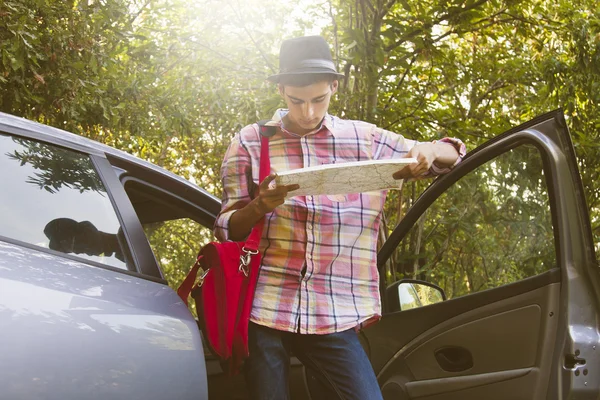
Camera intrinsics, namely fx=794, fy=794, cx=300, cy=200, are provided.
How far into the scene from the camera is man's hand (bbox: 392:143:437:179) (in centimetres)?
232

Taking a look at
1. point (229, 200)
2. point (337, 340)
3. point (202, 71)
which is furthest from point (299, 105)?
point (202, 71)

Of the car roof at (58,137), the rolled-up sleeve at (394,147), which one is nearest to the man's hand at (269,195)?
the rolled-up sleeve at (394,147)

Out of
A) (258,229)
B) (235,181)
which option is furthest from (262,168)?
(258,229)

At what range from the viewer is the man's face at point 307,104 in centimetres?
252

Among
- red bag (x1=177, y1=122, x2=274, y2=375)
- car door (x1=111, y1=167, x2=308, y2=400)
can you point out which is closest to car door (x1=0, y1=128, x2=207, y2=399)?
red bag (x1=177, y1=122, x2=274, y2=375)

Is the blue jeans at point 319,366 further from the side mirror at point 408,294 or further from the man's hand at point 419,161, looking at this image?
the side mirror at point 408,294

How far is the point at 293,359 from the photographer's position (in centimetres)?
320

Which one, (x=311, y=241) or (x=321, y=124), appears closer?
(x=311, y=241)

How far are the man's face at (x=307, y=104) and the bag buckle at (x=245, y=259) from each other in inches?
17.4

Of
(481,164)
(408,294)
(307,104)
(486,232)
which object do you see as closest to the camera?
(307,104)

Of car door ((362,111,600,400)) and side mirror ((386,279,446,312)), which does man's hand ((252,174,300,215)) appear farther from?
side mirror ((386,279,446,312))

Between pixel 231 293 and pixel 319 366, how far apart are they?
352mm

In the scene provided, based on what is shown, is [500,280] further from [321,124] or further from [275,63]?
[275,63]

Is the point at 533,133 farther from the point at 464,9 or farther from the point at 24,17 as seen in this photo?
the point at 464,9
